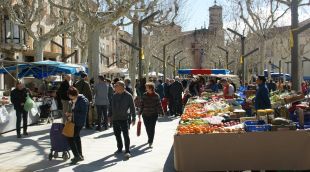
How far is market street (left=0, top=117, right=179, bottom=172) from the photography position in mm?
9148

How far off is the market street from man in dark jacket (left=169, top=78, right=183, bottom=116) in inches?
214

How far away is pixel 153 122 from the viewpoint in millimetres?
11484

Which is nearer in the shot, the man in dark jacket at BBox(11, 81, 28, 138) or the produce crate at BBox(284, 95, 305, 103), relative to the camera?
the produce crate at BBox(284, 95, 305, 103)

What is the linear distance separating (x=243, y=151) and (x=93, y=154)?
4.05m

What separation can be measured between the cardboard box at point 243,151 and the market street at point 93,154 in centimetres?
123

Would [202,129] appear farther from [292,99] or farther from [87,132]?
[87,132]

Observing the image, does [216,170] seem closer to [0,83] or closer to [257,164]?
[257,164]

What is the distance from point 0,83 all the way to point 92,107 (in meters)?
25.6

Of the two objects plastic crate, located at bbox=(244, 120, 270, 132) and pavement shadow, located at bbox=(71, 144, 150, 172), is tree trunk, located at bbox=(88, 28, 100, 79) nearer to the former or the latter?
pavement shadow, located at bbox=(71, 144, 150, 172)

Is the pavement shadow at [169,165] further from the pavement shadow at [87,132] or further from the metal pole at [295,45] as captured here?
the metal pole at [295,45]

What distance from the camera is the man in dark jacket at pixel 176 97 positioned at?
64.7 feet

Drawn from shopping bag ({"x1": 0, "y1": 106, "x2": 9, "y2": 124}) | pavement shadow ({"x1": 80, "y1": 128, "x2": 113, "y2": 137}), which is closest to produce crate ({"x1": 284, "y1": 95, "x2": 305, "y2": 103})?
pavement shadow ({"x1": 80, "y1": 128, "x2": 113, "y2": 137})

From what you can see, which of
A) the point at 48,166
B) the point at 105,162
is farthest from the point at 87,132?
the point at 48,166

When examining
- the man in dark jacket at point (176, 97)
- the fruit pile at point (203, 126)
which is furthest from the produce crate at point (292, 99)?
the man in dark jacket at point (176, 97)
